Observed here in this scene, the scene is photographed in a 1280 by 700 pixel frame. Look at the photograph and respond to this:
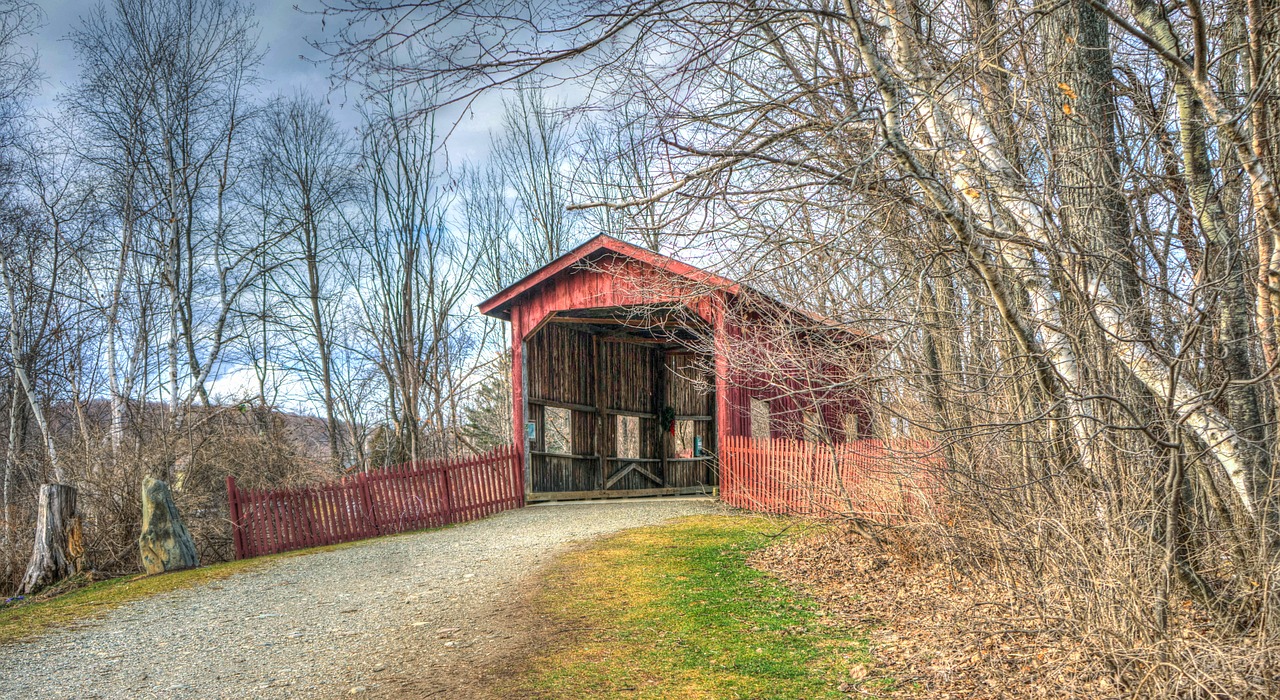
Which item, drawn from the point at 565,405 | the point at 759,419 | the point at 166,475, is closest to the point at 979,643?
the point at 166,475

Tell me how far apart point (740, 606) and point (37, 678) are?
4958 millimetres

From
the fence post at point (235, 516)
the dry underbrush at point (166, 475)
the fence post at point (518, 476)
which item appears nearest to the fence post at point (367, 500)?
the fence post at point (235, 516)

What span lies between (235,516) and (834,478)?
798 cm

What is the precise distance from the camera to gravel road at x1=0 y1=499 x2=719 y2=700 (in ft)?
16.0

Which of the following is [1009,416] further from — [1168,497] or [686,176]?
[686,176]

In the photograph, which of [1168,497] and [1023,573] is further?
[1023,573]

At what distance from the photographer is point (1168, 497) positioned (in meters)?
3.47

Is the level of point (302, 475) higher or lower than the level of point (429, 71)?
lower

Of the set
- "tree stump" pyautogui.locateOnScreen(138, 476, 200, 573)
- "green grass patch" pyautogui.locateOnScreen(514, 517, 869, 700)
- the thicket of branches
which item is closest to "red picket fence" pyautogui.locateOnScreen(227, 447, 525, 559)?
"tree stump" pyautogui.locateOnScreen(138, 476, 200, 573)

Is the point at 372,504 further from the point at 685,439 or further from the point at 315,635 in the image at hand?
the point at 685,439

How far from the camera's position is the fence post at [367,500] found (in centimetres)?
1187

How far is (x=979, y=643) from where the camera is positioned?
4445mm

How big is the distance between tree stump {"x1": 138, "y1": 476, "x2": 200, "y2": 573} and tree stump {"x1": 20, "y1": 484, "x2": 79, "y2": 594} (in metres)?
0.82

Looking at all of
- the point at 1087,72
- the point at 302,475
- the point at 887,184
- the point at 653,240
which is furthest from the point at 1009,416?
the point at 302,475
